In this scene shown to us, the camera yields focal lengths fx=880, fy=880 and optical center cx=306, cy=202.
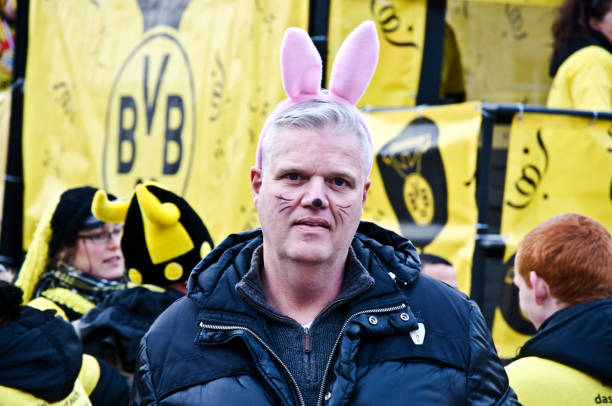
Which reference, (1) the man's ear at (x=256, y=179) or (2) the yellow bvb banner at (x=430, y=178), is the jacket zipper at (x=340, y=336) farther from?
(2) the yellow bvb banner at (x=430, y=178)

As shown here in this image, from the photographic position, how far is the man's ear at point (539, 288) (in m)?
2.89

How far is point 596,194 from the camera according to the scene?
4762 millimetres

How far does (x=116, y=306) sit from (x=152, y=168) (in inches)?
115

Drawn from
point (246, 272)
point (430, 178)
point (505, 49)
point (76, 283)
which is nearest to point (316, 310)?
point (246, 272)

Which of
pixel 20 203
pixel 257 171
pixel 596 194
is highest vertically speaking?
pixel 257 171

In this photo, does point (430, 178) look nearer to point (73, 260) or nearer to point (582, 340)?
point (73, 260)

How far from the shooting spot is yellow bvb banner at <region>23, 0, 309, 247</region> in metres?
5.87

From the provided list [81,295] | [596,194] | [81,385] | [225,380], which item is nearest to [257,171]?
[225,380]

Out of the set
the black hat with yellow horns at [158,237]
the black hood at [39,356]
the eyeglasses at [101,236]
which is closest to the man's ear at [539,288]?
the black hat with yellow horns at [158,237]

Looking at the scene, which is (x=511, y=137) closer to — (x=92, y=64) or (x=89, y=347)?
(x=89, y=347)

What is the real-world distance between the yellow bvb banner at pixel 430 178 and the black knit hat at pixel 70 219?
1726 mm

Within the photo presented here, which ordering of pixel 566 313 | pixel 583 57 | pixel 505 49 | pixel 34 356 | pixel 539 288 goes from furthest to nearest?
1. pixel 505 49
2. pixel 583 57
3. pixel 539 288
4. pixel 566 313
5. pixel 34 356

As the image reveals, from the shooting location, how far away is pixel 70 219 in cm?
411

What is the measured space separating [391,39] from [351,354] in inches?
151
